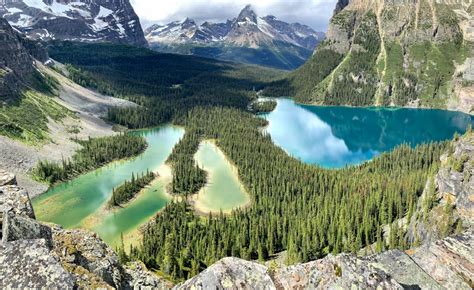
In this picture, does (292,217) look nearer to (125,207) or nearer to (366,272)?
(125,207)

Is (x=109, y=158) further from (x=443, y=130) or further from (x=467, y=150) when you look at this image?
(x=443, y=130)

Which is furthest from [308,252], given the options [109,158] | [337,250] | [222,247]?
[109,158]

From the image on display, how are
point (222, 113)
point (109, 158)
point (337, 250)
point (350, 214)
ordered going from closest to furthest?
point (337, 250) < point (350, 214) < point (109, 158) < point (222, 113)

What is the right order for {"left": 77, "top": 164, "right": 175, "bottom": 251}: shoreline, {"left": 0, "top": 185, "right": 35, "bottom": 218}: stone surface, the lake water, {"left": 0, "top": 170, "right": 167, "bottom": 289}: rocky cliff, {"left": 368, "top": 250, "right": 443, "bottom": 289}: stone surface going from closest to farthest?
{"left": 0, "top": 170, "right": 167, "bottom": 289}: rocky cliff → {"left": 368, "top": 250, "right": 443, "bottom": 289}: stone surface → {"left": 0, "top": 185, "right": 35, "bottom": 218}: stone surface → {"left": 77, "top": 164, "right": 175, "bottom": 251}: shoreline → the lake water

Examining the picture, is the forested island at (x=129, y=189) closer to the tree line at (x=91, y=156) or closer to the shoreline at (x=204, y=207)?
the shoreline at (x=204, y=207)

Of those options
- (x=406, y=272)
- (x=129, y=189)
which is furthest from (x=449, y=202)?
(x=129, y=189)

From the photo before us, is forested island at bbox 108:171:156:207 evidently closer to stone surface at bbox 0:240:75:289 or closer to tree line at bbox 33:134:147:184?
tree line at bbox 33:134:147:184

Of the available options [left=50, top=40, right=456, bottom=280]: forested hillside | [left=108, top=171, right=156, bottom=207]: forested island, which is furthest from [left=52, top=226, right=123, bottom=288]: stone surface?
[left=108, top=171, right=156, bottom=207]: forested island
